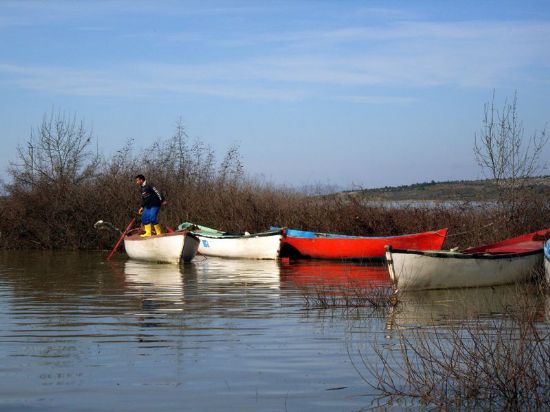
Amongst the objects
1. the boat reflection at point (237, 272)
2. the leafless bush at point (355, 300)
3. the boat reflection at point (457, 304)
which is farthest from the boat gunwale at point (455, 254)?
the boat reflection at point (237, 272)

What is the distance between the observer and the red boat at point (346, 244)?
74.9 feet

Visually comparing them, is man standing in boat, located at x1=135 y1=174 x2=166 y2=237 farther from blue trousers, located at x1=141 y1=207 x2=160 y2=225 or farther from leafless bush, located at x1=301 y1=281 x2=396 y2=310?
leafless bush, located at x1=301 y1=281 x2=396 y2=310

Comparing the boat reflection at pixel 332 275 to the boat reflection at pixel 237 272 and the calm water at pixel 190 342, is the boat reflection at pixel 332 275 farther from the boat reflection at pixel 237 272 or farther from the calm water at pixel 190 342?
the boat reflection at pixel 237 272

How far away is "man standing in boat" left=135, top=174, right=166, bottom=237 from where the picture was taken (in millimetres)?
23031

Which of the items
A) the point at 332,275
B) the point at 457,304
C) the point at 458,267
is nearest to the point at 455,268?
the point at 458,267

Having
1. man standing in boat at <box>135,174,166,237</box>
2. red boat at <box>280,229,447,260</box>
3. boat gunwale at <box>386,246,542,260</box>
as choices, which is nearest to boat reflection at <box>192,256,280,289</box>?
red boat at <box>280,229,447,260</box>

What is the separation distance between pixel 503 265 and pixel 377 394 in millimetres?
9193

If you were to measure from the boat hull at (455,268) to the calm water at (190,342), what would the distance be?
0.28m

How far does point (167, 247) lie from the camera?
23.5 metres

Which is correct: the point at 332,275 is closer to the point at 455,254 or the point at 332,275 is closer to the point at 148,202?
the point at 455,254

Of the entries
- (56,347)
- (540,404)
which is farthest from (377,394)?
(56,347)

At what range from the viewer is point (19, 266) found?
23.0 meters

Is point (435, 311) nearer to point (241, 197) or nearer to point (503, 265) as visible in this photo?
point (503, 265)

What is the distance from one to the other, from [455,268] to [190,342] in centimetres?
678
